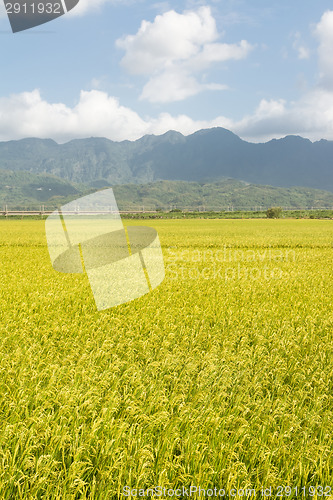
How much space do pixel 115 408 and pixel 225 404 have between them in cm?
116

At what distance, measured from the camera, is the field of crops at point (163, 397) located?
292 cm

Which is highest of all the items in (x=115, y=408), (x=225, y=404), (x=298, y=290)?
(x=115, y=408)

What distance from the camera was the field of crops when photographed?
2924mm

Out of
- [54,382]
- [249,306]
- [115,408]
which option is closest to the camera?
[115,408]

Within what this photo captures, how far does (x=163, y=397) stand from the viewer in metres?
3.91

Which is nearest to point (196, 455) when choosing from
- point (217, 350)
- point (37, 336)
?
point (217, 350)

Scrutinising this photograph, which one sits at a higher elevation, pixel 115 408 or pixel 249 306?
pixel 115 408

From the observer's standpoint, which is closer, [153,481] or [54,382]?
[153,481]

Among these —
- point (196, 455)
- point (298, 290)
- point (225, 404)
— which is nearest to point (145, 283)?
point (298, 290)

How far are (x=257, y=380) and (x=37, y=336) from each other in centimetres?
354

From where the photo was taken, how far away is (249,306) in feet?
28.9

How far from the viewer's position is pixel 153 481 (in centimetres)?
291

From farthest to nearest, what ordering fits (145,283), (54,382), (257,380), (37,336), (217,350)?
1. (145,283)
2. (37,336)
3. (217,350)
4. (257,380)
5. (54,382)

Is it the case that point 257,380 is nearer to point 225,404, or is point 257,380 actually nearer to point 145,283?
point 225,404
